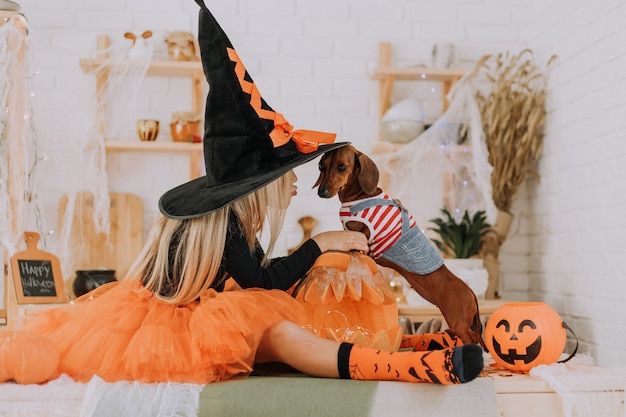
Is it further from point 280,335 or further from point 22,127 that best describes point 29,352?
point 22,127

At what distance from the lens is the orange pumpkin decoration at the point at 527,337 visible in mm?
1449

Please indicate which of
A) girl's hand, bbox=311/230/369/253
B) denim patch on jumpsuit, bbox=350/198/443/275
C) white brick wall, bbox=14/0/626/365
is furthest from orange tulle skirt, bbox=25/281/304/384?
white brick wall, bbox=14/0/626/365

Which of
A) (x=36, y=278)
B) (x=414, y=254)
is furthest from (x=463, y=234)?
(x=36, y=278)

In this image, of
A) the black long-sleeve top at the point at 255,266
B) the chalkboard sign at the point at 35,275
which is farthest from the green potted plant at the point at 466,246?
the chalkboard sign at the point at 35,275

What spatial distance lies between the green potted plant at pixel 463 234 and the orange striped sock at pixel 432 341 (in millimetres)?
999

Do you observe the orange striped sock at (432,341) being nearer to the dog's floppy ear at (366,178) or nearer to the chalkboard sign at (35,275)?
the dog's floppy ear at (366,178)

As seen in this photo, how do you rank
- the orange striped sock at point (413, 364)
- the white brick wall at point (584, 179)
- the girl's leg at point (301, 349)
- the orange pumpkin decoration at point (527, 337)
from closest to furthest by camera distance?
the orange striped sock at point (413, 364) < the girl's leg at point (301, 349) < the orange pumpkin decoration at point (527, 337) < the white brick wall at point (584, 179)

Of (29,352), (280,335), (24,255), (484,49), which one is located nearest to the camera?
(29,352)

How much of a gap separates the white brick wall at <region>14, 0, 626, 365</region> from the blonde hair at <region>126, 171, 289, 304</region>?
4.16ft

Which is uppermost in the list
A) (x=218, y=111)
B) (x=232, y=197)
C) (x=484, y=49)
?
(x=484, y=49)

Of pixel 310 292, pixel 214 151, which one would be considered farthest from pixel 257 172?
pixel 310 292

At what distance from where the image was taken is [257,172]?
1536 mm

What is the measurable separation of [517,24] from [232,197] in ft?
6.86

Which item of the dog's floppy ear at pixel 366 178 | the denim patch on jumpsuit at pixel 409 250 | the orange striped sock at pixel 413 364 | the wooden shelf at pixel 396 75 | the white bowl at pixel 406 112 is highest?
the wooden shelf at pixel 396 75
